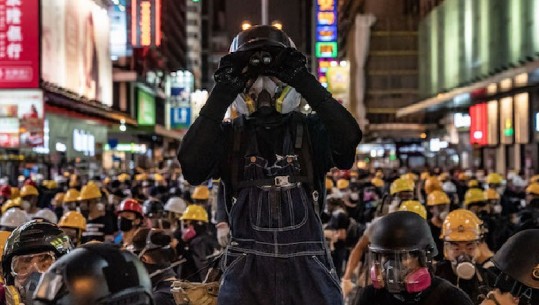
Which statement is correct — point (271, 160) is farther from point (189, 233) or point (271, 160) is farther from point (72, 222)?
point (189, 233)

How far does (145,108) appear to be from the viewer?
74.6m

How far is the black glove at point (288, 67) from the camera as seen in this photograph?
3811mm

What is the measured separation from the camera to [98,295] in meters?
2.37

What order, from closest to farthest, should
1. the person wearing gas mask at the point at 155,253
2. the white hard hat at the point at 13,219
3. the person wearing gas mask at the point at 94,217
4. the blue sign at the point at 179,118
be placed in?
the person wearing gas mask at the point at 155,253 < the white hard hat at the point at 13,219 < the person wearing gas mask at the point at 94,217 < the blue sign at the point at 179,118

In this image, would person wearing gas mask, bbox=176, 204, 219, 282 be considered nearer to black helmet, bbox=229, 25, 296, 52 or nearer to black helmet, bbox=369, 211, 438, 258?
black helmet, bbox=369, 211, 438, 258

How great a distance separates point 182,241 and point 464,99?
2938 cm

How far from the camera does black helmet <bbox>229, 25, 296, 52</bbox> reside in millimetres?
3814

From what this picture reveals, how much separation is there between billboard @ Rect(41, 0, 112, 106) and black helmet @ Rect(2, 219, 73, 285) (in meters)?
31.7

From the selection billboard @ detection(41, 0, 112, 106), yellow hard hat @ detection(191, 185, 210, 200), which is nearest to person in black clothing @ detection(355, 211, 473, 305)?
yellow hard hat @ detection(191, 185, 210, 200)

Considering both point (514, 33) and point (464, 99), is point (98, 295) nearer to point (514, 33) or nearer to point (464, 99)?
point (514, 33)

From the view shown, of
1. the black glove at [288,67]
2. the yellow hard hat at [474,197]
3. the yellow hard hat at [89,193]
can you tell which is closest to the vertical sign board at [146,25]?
the yellow hard hat at [89,193]

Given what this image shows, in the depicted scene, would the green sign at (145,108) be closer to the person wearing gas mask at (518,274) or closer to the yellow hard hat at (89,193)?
the yellow hard hat at (89,193)

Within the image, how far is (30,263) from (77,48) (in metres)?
40.5

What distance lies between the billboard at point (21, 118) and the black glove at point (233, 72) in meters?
27.8
